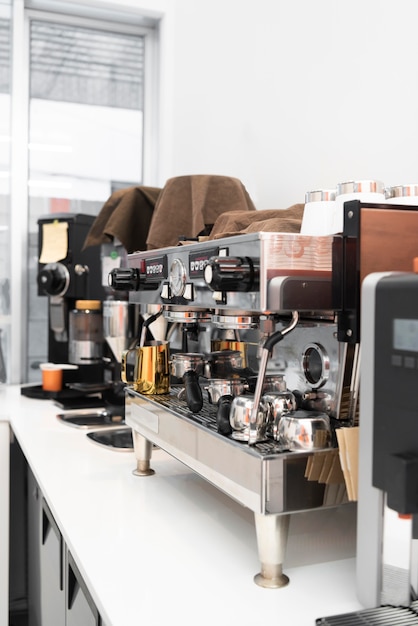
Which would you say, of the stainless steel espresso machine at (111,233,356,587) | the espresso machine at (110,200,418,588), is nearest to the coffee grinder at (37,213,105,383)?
the stainless steel espresso machine at (111,233,356,587)

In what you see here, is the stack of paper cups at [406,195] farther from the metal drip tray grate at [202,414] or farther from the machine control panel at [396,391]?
the metal drip tray grate at [202,414]

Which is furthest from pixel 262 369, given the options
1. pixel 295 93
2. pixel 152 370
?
pixel 295 93

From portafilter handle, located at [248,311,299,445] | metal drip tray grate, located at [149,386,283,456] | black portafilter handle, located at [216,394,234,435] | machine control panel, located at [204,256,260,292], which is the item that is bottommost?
metal drip tray grate, located at [149,386,283,456]

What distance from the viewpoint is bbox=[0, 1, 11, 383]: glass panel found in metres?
2.54

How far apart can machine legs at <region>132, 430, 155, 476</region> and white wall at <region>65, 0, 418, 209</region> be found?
2.20ft

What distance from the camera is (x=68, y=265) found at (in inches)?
88.7

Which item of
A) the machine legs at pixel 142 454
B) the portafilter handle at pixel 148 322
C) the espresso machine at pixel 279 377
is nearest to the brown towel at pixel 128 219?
the portafilter handle at pixel 148 322

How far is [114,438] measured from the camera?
1.60 m

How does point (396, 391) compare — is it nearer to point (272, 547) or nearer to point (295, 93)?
point (272, 547)

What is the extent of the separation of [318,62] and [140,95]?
1404 millimetres

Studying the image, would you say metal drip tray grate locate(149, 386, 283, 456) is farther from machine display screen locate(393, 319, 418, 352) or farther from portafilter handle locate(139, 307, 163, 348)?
machine display screen locate(393, 319, 418, 352)

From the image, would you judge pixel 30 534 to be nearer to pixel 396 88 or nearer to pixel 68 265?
pixel 68 265

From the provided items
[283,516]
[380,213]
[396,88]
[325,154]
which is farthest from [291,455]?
[325,154]

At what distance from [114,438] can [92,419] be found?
284 mm
